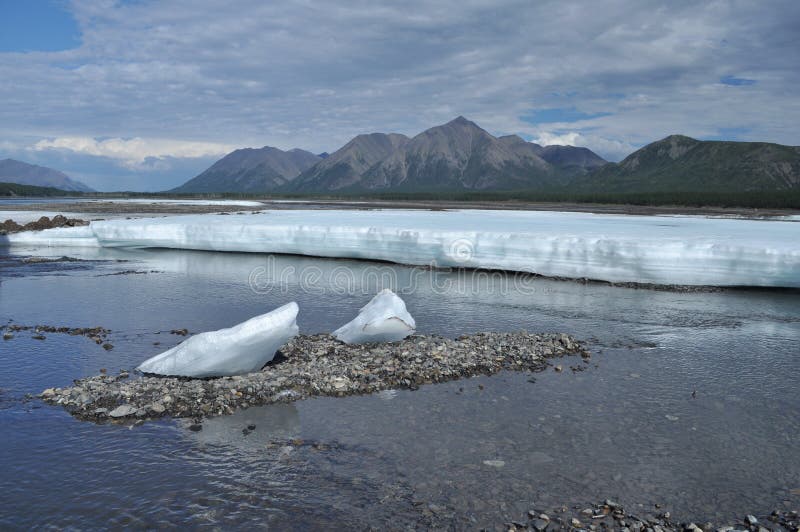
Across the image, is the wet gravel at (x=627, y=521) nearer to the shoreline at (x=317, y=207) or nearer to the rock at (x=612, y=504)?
the rock at (x=612, y=504)

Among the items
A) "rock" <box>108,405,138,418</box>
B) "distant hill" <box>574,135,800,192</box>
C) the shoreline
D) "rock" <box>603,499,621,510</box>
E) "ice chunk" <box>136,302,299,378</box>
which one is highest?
"distant hill" <box>574,135,800,192</box>

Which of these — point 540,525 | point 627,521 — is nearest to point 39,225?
point 540,525

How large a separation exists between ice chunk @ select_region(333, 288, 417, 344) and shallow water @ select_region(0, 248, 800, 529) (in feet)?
4.87

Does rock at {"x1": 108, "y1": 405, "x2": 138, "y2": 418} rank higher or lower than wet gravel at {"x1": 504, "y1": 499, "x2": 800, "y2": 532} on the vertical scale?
higher

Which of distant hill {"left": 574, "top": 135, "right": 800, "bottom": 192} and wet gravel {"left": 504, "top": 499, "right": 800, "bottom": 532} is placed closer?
wet gravel {"left": 504, "top": 499, "right": 800, "bottom": 532}

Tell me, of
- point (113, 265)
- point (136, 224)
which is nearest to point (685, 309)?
point (113, 265)

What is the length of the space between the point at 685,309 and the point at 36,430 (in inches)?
627

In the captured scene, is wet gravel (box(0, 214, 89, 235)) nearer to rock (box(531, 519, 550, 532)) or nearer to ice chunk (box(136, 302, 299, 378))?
ice chunk (box(136, 302, 299, 378))

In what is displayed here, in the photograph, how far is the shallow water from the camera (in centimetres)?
641

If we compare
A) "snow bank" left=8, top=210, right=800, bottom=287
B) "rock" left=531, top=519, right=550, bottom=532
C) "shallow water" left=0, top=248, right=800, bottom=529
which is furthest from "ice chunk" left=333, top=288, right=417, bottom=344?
"snow bank" left=8, top=210, right=800, bottom=287

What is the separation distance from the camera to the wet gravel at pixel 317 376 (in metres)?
8.90

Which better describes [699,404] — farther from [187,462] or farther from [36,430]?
[36,430]

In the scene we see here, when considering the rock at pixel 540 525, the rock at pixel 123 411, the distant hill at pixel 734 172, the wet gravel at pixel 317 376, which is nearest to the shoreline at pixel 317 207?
the wet gravel at pixel 317 376

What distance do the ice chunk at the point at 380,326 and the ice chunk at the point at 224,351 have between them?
6.56 ft
